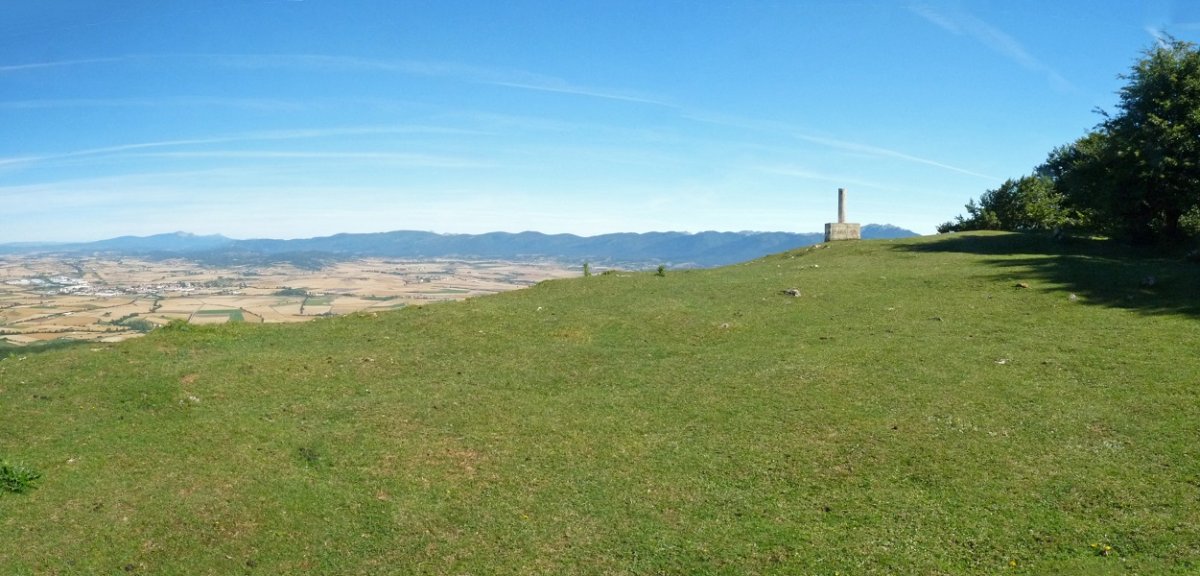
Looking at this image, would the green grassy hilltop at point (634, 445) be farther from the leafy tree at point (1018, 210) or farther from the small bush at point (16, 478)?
the leafy tree at point (1018, 210)

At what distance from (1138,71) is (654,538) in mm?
42346

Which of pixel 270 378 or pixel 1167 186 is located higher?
pixel 1167 186

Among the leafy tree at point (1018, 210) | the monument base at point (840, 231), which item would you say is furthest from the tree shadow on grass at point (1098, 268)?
the leafy tree at point (1018, 210)

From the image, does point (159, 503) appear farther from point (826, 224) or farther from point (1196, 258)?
point (826, 224)

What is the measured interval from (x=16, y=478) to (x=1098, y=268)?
35463 mm

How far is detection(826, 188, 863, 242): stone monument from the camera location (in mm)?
48344

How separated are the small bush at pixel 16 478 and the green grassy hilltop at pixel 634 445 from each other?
0.37 feet

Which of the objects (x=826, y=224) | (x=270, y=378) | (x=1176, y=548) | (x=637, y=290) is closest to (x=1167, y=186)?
(x=826, y=224)

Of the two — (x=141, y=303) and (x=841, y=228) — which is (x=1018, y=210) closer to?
(x=841, y=228)

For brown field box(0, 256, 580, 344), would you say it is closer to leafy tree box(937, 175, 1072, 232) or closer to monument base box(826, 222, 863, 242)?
monument base box(826, 222, 863, 242)

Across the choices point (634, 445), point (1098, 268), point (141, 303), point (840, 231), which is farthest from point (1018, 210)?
point (141, 303)

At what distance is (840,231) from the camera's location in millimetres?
48625

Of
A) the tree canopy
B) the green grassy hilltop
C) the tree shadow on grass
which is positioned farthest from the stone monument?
the green grassy hilltop

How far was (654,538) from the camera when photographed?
11156 millimetres
